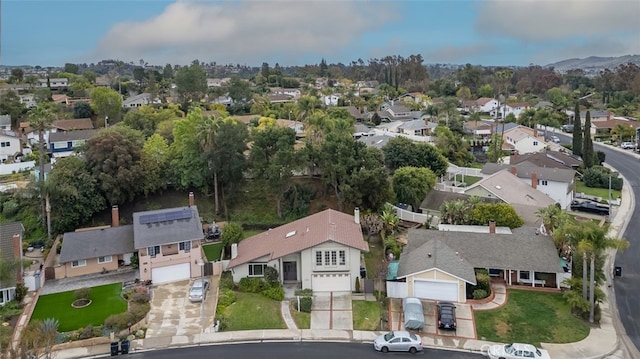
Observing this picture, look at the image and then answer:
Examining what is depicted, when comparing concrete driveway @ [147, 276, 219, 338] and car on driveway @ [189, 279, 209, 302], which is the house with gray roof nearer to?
concrete driveway @ [147, 276, 219, 338]

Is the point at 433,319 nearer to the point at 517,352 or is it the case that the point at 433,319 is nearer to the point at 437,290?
the point at 437,290

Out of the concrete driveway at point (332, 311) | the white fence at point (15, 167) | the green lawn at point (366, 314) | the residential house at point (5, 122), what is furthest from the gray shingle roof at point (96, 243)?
the residential house at point (5, 122)

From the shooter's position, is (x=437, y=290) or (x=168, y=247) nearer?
(x=437, y=290)

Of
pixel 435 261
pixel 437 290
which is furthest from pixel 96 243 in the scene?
pixel 437 290

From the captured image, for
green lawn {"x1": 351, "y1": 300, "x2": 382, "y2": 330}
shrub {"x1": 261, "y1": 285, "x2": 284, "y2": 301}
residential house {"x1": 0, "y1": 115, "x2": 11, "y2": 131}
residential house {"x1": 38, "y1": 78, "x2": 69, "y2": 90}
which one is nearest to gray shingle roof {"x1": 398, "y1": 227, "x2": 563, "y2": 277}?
green lawn {"x1": 351, "y1": 300, "x2": 382, "y2": 330}

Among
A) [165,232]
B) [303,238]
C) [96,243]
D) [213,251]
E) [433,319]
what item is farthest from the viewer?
[213,251]

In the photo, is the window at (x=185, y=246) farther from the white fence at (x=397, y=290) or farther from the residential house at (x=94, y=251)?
the white fence at (x=397, y=290)
